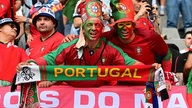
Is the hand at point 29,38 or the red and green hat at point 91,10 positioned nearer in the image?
the red and green hat at point 91,10

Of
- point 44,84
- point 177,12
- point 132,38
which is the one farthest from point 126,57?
point 177,12

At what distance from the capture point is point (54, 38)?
838 centimetres

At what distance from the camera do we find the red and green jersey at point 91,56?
7387 millimetres

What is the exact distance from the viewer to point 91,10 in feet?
24.3

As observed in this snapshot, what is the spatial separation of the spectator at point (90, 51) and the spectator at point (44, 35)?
0.84 meters

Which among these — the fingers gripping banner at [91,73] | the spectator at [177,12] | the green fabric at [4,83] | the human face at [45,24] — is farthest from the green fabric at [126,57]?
the spectator at [177,12]

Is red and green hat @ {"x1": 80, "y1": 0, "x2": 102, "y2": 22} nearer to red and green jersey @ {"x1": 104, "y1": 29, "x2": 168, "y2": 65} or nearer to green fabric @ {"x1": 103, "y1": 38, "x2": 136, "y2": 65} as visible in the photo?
green fabric @ {"x1": 103, "y1": 38, "x2": 136, "y2": 65}

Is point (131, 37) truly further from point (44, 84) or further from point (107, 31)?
point (44, 84)

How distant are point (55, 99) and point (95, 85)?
0.47 metres

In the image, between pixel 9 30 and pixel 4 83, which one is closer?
pixel 4 83

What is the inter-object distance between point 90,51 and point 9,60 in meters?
1.20

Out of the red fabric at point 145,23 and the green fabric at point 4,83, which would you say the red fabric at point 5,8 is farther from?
the red fabric at point 145,23

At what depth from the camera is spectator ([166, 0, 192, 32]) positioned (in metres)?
11.5

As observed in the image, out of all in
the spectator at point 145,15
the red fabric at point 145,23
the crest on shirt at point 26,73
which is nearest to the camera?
the crest on shirt at point 26,73
